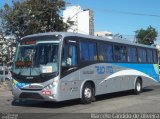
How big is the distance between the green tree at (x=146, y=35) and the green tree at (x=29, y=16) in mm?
48370

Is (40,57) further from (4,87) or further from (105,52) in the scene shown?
(4,87)

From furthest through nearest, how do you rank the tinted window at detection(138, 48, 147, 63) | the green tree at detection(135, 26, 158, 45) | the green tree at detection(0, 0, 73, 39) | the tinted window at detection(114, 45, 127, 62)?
the green tree at detection(135, 26, 158, 45)
the green tree at detection(0, 0, 73, 39)
the tinted window at detection(138, 48, 147, 63)
the tinted window at detection(114, 45, 127, 62)

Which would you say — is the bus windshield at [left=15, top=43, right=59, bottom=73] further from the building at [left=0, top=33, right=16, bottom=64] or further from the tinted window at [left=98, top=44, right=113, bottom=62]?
the building at [left=0, top=33, right=16, bottom=64]

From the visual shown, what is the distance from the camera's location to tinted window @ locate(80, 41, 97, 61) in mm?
16392

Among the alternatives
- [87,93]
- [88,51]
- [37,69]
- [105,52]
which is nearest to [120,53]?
[105,52]

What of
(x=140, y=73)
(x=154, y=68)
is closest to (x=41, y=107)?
(x=140, y=73)

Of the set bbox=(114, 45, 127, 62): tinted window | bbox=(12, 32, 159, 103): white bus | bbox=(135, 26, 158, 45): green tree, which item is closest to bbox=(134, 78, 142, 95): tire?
bbox=(114, 45, 127, 62): tinted window

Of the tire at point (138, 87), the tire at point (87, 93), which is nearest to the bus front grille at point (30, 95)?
the tire at point (87, 93)

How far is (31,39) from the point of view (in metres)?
15.7

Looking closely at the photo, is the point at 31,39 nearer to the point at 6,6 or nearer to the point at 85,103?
the point at 85,103

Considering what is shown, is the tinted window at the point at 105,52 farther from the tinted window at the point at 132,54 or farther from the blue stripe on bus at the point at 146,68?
the tinted window at the point at 132,54

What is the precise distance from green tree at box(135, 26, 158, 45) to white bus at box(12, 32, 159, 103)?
5482cm

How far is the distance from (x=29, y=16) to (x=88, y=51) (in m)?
9.47

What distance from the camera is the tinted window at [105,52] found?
18047 millimetres
